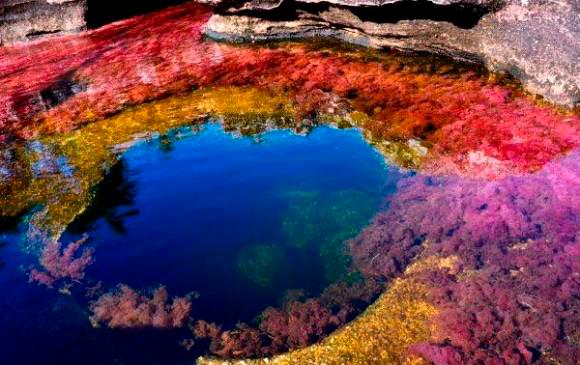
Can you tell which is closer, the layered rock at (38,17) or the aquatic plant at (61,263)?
the aquatic plant at (61,263)

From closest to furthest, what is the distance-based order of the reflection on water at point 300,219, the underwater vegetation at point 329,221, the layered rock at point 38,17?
the reflection on water at point 300,219, the underwater vegetation at point 329,221, the layered rock at point 38,17

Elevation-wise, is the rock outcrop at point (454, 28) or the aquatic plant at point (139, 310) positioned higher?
the rock outcrop at point (454, 28)

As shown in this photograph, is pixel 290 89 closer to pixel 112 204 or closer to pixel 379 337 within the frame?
pixel 112 204

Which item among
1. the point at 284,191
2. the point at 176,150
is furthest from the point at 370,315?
the point at 176,150

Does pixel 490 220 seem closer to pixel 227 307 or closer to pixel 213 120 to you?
pixel 227 307

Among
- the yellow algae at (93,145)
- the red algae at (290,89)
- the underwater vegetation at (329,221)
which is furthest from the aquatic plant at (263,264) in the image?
the yellow algae at (93,145)

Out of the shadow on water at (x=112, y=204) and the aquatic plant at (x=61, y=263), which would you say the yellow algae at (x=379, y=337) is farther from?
the shadow on water at (x=112, y=204)

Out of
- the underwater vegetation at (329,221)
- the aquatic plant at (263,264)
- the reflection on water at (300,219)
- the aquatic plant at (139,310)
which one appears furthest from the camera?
the underwater vegetation at (329,221)

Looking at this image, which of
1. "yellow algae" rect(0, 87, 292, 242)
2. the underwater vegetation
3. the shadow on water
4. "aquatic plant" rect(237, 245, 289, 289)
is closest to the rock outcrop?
"yellow algae" rect(0, 87, 292, 242)
